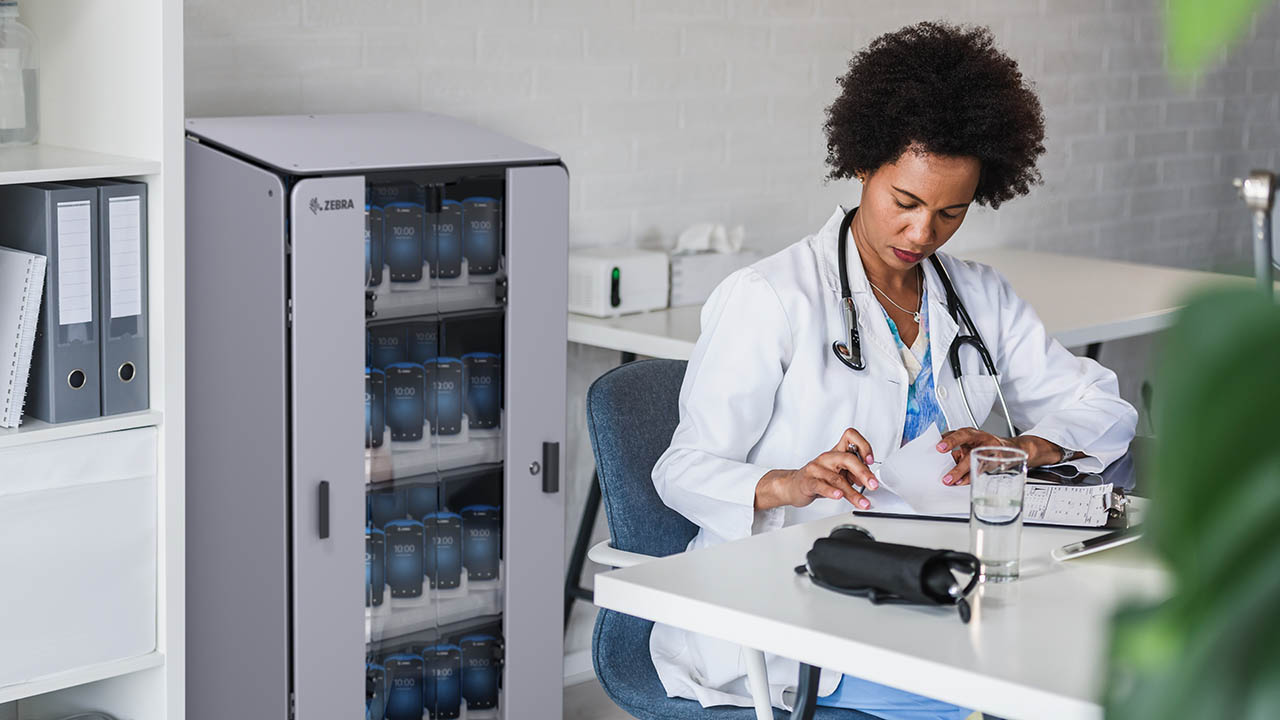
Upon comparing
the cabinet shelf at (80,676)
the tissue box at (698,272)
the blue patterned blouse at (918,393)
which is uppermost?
the tissue box at (698,272)

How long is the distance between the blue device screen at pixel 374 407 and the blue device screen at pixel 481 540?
256 millimetres

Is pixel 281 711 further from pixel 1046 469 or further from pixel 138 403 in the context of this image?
pixel 1046 469

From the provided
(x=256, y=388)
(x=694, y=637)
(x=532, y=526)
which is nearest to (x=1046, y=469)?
(x=694, y=637)

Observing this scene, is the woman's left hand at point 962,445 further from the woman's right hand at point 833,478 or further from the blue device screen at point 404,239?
the blue device screen at point 404,239

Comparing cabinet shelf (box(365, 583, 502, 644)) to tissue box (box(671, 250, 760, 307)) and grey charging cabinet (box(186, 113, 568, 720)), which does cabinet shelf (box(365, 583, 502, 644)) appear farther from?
tissue box (box(671, 250, 760, 307))

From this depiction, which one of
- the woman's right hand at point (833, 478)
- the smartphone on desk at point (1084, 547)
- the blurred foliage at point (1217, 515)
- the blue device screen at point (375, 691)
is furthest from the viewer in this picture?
the blue device screen at point (375, 691)

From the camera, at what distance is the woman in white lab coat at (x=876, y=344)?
2.00 m

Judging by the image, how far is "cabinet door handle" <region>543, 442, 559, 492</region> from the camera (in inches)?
106

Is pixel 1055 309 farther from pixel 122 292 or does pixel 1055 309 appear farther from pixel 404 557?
pixel 122 292

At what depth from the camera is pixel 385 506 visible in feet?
8.38

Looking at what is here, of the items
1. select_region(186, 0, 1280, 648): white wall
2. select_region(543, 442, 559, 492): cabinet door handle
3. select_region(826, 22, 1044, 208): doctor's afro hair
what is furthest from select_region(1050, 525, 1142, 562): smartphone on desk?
select_region(543, 442, 559, 492): cabinet door handle

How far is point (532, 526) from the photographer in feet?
8.83

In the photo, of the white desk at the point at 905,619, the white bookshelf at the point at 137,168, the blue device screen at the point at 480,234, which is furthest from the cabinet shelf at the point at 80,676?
the white desk at the point at 905,619

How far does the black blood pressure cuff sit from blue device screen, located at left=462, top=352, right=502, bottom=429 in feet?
3.93
